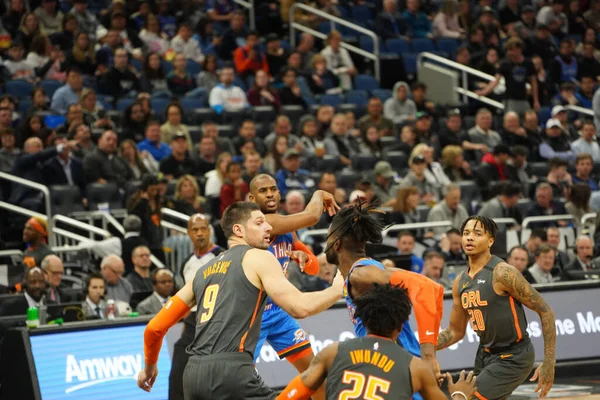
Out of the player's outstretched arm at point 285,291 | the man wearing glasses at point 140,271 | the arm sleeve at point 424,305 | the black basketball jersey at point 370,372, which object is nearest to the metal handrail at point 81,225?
the man wearing glasses at point 140,271

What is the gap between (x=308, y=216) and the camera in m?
8.45

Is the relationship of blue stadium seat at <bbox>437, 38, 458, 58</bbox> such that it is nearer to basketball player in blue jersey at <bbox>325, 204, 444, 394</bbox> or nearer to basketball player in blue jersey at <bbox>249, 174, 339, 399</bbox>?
basketball player in blue jersey at <bbox>249, 174, 339, 399</bbox>

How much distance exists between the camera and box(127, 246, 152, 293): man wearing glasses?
1295 centimetres

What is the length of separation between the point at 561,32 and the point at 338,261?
1805 centimetres

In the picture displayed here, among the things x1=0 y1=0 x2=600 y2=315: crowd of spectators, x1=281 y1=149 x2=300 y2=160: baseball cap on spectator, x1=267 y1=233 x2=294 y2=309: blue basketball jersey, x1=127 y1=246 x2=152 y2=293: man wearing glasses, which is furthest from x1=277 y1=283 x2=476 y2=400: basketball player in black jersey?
x1=281 y1=149 x2=300 y2=160: baseball cap on spectator

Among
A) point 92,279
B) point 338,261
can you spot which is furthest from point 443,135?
point 338,261

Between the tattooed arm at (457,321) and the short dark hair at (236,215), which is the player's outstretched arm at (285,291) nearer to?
the short dark hair at (236,215)

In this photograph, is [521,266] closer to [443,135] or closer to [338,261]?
[443,135]

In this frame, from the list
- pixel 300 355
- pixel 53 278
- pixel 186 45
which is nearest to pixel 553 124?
pixel 186 45

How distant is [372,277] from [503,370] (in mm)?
2219

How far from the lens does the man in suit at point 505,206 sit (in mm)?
16016

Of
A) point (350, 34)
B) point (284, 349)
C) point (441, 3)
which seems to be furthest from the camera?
point (441, 3)

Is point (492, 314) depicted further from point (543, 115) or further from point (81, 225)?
point (543, 115)

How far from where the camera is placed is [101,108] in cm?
1688
